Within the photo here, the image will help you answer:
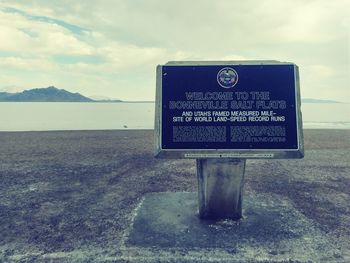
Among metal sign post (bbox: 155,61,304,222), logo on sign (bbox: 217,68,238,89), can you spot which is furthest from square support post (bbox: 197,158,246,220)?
logo on sign (bbox: 217,68,238,89)

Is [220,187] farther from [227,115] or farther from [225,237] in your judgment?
[227,115]

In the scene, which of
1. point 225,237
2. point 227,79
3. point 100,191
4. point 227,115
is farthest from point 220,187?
point 100,191

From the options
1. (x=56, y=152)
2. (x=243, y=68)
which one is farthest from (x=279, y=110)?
(x=56, y=152)

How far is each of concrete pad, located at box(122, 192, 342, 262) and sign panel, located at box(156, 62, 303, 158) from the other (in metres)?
1.47

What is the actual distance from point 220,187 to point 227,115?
1.50m

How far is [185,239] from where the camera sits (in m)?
5.35

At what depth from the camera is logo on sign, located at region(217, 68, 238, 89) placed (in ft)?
19.4

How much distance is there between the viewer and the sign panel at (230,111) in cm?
580

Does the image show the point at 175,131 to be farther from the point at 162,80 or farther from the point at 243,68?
the point at 243,68

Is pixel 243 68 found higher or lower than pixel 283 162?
higher

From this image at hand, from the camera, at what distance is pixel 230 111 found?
5.87m

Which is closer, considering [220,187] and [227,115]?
[227,115]

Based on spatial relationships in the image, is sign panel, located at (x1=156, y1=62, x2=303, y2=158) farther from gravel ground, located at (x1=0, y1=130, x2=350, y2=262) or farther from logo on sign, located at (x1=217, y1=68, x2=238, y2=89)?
gravel ground, located at (x1=0, y1=130, x2=350, y2=262)

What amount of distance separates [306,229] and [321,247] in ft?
2.39
